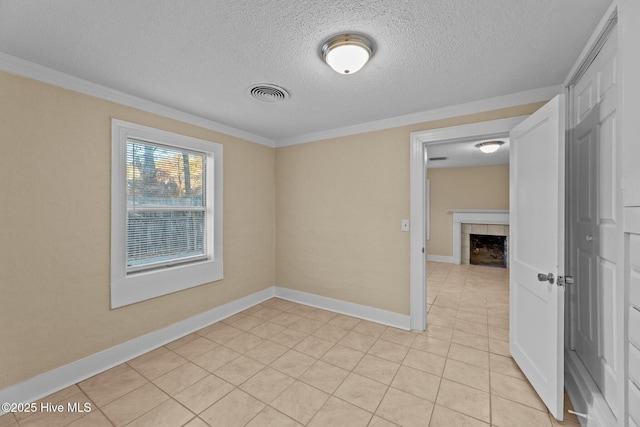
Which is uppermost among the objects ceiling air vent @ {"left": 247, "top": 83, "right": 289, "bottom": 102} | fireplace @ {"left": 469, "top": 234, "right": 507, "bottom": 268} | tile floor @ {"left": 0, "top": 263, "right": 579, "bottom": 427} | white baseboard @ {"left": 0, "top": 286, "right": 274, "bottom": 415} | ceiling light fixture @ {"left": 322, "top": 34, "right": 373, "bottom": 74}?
ceiling air vent @ {"left": 247, "top": 83, "right": 289, "bottom": 102}

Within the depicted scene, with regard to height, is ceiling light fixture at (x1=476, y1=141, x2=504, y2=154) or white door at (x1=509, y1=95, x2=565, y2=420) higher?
ceiling light fixture at (x1=476, y1=141, x2=504, y2=154)

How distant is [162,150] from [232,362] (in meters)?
2.14

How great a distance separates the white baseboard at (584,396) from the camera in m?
1.41

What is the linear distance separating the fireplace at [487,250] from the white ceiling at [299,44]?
186 inches

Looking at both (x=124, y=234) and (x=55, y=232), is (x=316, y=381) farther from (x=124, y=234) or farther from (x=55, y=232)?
(x=55, y=232)

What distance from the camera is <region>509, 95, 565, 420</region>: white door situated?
162 cm

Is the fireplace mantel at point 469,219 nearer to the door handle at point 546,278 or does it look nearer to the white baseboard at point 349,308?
the white baseboard at point 349,308

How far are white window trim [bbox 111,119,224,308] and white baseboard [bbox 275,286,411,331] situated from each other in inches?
42.4

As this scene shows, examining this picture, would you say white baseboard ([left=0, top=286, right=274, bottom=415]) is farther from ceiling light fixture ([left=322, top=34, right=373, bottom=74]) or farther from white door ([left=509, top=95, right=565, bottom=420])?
white door ([left=509, top=95, right=565, bottom=420])

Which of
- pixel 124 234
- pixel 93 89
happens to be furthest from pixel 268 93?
pixel 124 234

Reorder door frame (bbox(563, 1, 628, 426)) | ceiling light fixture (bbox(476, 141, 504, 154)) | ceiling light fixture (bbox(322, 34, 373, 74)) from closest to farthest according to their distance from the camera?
door frame (bbox(563, 1, 628, 426)), ceiling light fixture (bbox(322, 34, 373, 74)), ceiling light fixture (bbox(476, 141, 504, 154))

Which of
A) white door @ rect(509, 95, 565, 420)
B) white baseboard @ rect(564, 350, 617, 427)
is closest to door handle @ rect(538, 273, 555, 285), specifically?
white door @ rect(509, 95, 565, 420)

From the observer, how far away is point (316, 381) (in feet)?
6.60

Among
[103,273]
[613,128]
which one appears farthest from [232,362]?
[613,128]
